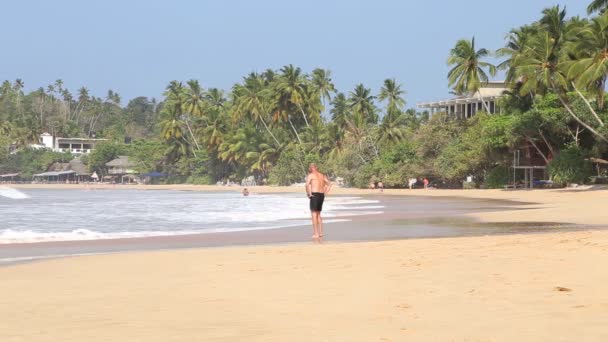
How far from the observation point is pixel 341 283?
25.4 feet

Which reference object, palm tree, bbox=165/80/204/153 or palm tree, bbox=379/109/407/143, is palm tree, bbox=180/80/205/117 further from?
palm tree, bbox=379/109/407/143

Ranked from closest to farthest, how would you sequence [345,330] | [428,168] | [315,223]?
[345,330] → [315,223] → [428,168]

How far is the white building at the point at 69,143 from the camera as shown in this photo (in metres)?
134

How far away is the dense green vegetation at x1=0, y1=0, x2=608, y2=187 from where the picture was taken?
42.2 meters

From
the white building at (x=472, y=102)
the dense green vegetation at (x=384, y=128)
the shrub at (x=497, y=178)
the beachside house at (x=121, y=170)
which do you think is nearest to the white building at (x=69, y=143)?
the dense green vegetation at (x=384, y=128)

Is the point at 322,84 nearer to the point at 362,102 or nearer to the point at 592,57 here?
the point at 362,102

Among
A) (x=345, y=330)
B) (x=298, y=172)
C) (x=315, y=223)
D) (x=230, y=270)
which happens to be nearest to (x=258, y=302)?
(x=345, y=330)

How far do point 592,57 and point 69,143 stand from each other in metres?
110

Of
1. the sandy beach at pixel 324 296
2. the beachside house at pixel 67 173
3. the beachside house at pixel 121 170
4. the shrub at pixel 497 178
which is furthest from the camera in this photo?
the beachside house at pixel 67 173

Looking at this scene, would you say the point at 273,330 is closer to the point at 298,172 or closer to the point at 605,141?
the point at 605,141

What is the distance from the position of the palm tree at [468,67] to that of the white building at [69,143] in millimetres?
89766

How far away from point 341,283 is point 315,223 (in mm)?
7131

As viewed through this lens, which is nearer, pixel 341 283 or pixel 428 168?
pixel 341 283

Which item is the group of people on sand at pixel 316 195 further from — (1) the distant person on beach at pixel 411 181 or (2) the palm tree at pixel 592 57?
(1) the distant person on beach at pixel 411 181
